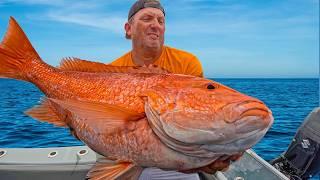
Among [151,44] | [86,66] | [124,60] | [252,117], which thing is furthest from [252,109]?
[124,60]

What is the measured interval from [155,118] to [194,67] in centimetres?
165

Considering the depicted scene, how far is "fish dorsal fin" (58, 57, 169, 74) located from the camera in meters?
2.60

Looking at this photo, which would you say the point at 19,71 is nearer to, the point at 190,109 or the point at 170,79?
the point at 170,79

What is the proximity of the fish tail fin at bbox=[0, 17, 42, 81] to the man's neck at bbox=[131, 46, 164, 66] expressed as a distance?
97cm

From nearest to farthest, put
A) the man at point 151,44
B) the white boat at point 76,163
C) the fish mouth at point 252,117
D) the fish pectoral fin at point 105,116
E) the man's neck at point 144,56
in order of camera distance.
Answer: the fish mouth at point 252,117 < the fish pectoral fin at point 105,116 < the man at point 151,44 < the man's neck at point 144,56 < the white boat at point 76,163

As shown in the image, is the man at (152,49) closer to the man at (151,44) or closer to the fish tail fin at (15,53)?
the man at (151,44)

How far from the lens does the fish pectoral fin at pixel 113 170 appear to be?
232 centimetres

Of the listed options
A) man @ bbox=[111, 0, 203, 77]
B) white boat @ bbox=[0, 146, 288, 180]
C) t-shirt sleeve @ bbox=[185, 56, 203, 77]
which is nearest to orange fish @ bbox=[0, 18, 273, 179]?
man @ bbox=[111, 0, 203, 77]

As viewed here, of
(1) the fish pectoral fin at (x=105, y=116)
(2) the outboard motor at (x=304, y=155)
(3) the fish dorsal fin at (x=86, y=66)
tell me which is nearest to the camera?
(1) the fish pectoral fin at (x=105, y=116)

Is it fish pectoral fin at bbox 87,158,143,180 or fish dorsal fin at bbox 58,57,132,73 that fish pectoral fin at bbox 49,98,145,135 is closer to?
fish pectoral fin at bbox 87,158,143,180

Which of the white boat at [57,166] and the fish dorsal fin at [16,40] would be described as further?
the white boat at [57,166]

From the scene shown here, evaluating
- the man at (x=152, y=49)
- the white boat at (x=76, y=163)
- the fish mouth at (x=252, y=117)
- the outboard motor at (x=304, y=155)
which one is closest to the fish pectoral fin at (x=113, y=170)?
the fish mouth at (x=252, y=117)

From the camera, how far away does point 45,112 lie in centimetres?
302

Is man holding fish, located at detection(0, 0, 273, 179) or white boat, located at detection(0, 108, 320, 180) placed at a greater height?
man holding fish, located at detection(0, 0, 273, 179)
